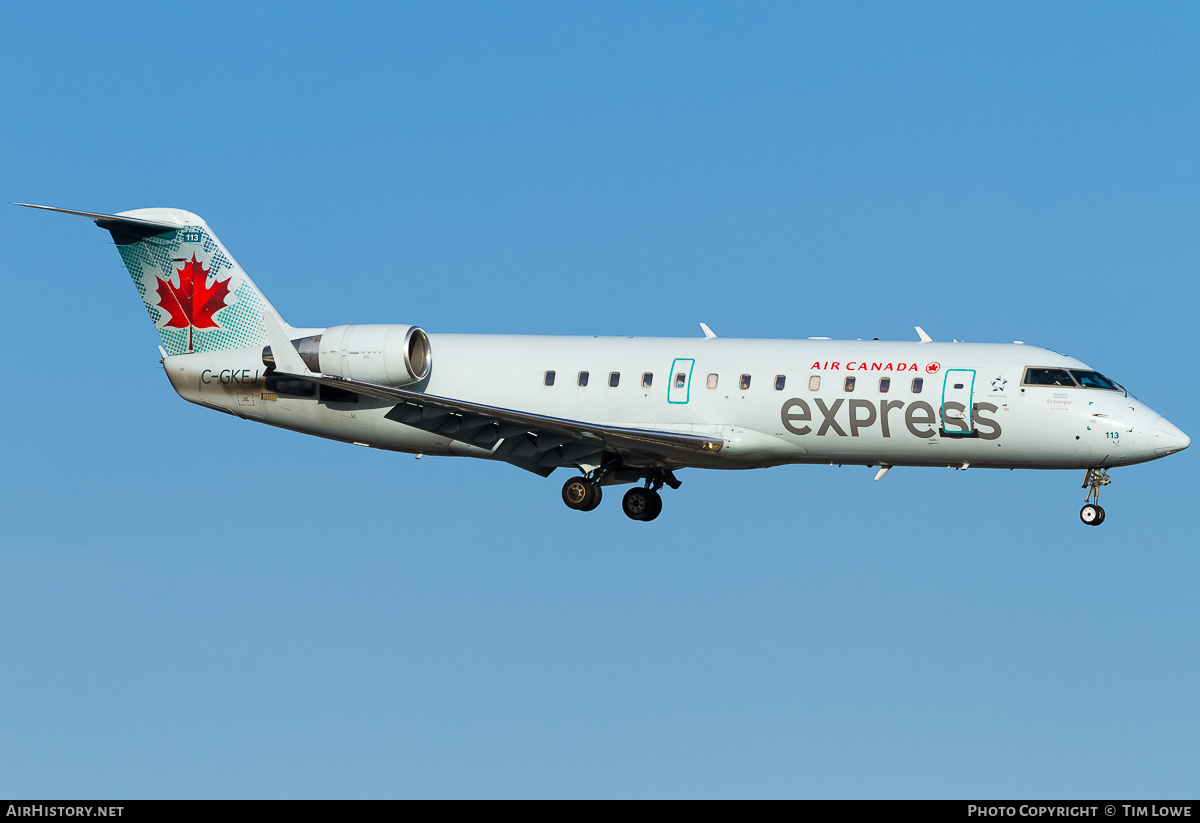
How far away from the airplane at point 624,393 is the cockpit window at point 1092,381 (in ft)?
0.14

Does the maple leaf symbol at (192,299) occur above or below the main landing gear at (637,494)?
above

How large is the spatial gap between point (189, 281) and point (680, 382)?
40.9 ft

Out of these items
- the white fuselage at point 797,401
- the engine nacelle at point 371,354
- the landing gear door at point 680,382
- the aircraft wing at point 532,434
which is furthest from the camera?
the engine nacelle at point 371,354

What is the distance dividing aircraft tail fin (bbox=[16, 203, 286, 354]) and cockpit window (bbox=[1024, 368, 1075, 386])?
17490 mm

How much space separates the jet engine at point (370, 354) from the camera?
3734cm

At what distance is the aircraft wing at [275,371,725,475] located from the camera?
35.4 metres

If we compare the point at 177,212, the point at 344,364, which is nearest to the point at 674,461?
the point at 344,364

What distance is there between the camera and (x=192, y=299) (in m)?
39.8

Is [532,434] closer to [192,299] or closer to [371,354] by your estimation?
[371,354]

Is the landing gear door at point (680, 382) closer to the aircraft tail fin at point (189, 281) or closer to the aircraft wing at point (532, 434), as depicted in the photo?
the aircraft wing at point (532, 434)

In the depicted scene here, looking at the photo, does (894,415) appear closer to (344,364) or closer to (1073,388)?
(1073,388)

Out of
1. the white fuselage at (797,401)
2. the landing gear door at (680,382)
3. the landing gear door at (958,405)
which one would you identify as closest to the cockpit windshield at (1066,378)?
the white fuselage at (797,401)

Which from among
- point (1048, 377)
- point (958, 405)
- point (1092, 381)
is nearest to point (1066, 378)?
point (1048, 377)
